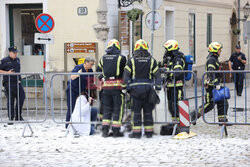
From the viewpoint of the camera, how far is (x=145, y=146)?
10109mm

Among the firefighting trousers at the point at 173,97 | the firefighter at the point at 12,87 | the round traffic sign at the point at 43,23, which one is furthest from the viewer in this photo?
the round traffic sign at the point at 43,23

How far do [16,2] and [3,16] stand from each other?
26.2 inches

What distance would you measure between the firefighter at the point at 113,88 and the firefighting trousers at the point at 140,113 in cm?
32

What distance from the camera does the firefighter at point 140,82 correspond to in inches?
425

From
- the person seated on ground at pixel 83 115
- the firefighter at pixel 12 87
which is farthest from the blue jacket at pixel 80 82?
the firefighter at pixel 12 87

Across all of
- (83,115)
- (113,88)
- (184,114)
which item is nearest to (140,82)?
(113,88)

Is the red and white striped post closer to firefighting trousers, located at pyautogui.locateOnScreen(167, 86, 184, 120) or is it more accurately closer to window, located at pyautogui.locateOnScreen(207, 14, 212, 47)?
firefighting trousers, located at pyautogui.locateOnScreen(167, 86, 184, 120)

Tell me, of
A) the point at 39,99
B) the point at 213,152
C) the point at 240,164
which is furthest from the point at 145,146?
the point at 39,99

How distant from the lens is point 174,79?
11.5 meters

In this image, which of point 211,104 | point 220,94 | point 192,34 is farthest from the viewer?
point 192,34

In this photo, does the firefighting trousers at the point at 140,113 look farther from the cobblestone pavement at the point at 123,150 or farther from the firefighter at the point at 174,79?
the firefighter at the point at 174,79

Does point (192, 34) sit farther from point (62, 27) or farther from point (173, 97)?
point (173, 97)

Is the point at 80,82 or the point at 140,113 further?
the point at 80,82

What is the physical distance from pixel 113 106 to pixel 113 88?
15.0 inches
